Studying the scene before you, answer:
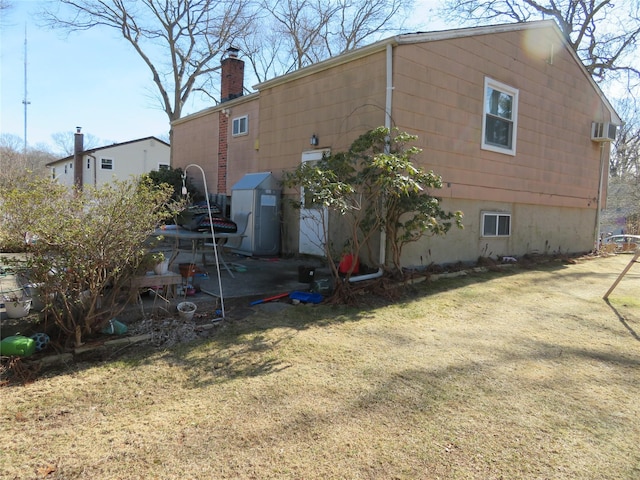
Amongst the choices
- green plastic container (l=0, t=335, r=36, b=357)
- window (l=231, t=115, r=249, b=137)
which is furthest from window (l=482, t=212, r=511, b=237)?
green plastic container (l=0, t=335, r=36, b=357)

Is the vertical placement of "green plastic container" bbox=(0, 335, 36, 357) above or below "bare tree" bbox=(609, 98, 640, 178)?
below

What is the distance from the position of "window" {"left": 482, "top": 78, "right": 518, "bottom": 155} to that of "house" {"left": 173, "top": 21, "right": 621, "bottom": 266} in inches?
1.0

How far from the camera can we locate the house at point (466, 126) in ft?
22.6

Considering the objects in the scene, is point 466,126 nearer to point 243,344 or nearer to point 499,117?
point 499,117

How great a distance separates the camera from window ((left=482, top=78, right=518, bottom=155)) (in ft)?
26.6

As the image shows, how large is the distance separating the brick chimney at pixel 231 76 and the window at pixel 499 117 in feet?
22.4

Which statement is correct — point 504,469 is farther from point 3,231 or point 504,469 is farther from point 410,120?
point 410,120

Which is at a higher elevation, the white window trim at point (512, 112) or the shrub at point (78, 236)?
the white window trim at point (512, 112)

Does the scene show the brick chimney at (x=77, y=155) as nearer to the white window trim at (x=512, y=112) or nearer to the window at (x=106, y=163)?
Result: the window at (x=106, y=163)

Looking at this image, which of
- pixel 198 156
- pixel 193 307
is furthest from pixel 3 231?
pixel 198 156

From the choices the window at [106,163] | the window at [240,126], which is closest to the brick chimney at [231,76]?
the window at [240,126]

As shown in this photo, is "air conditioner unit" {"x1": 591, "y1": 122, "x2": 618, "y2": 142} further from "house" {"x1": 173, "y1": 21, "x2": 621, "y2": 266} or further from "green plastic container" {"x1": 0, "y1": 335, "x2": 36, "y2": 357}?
"green plastic container" {"x1": 0, "y1": 335, "x2": 36, "y2": 357}

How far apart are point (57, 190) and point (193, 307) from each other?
168 centimetres

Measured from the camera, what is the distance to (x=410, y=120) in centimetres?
668
